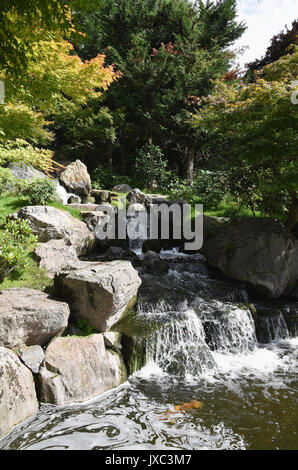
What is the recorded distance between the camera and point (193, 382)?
4.96m

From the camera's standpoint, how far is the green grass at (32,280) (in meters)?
5.90

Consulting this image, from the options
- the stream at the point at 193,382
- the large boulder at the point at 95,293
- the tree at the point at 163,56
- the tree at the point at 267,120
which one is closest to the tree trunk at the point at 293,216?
the tree at the point at 267,120

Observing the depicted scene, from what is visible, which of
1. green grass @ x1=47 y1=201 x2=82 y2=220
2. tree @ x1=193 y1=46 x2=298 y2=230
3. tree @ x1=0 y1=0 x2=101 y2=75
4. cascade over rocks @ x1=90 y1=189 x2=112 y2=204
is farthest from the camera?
cascade over rocks @ x1=90 y1=189 x2=112 y2=204

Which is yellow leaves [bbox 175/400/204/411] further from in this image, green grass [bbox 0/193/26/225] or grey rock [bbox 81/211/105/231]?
green grass [bbox 0/193/26/225]

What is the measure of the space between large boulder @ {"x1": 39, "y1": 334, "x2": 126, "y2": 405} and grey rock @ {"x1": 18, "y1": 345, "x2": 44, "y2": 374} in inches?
3.8

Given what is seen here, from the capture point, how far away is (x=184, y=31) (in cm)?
1823

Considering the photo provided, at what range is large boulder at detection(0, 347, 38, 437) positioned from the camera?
142 inches

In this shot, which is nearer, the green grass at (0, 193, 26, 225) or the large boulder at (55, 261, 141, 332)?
the large boulder at (55, 261, 141, 332)

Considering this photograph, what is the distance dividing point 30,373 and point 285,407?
4.05m

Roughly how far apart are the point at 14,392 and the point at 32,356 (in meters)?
0.62

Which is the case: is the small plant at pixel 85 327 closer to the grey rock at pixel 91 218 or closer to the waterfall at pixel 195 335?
the waterfall at pixel 195 335

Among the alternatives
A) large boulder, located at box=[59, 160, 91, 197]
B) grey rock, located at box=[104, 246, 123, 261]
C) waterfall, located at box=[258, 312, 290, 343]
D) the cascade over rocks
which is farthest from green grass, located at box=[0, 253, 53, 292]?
large boulder, located at box=[59, 160, 91, 197]

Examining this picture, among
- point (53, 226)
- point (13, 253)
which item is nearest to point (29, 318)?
point (13, 253)

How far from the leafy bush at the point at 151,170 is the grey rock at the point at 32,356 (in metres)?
13.7
